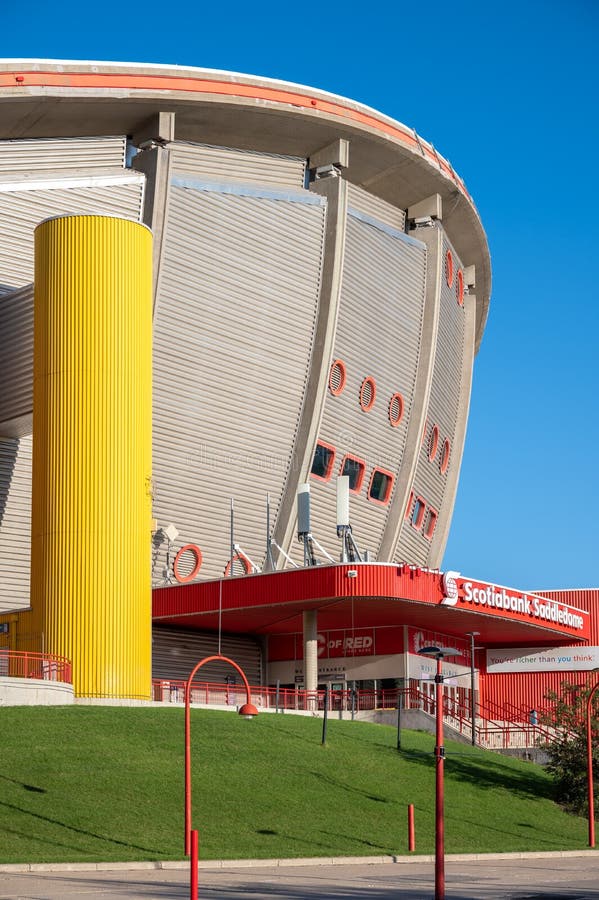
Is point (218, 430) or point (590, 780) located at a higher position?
point (218, 430)

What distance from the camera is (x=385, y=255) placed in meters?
68.0

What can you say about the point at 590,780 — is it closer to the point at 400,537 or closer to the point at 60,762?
the point at 60,762

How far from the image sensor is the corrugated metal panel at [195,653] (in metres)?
58.4

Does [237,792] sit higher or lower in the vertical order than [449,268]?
lower

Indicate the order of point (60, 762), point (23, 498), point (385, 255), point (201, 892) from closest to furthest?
point (201, 892) → point (60, 762) → point (23, 498) → point (385, 255)

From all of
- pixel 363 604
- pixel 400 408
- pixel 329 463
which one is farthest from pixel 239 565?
pixel 400 408

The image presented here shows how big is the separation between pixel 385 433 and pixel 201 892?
47324mm

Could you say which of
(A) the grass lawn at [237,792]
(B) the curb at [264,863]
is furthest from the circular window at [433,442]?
(B) the curb at [264,863]

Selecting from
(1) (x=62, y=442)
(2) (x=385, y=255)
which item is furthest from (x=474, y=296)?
(1) (x=62, y=442)

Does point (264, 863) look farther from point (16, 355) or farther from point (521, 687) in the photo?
point (521, 687)

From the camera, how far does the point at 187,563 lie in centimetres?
5944

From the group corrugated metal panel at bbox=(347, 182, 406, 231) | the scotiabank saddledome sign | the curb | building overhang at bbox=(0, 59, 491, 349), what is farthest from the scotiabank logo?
corrugated metal panel at bbox=(347, 182, 406, 231)

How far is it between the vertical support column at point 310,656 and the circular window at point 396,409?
17.9 m

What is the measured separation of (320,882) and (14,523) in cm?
3122
